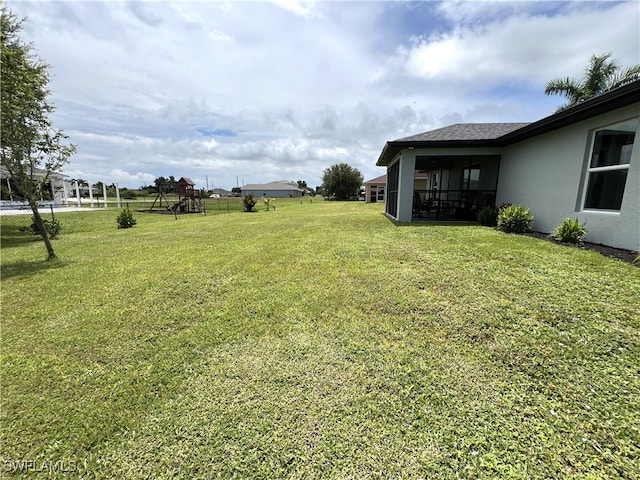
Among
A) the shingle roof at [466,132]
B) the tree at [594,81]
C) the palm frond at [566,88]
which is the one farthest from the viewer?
the palm frond at [566,88]

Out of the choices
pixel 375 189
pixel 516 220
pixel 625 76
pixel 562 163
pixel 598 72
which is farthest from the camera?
→ pixel 375 189

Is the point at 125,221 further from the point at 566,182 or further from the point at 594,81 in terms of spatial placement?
the point at 594,81

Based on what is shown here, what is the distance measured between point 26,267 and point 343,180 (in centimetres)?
3896

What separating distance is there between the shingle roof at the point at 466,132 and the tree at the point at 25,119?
1005 centimetres

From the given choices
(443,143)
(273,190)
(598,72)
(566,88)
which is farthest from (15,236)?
(273,190)

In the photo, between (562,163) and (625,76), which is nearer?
(562,163)

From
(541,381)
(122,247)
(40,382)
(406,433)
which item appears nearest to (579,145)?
(541,381)

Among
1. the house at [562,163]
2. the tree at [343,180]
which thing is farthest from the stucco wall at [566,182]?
the tree at [343,180]

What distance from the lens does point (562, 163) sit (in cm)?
719

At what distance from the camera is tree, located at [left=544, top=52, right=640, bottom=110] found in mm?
15308

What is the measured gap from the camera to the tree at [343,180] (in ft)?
140

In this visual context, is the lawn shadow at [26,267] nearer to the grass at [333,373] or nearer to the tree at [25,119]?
the tree at [25,119]

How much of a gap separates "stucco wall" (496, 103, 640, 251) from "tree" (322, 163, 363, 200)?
3300 centimetres

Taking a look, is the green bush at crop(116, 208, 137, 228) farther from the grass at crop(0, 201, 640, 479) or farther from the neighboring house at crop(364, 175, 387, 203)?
the neighboring house at crop(364, 175, 387, 203)
